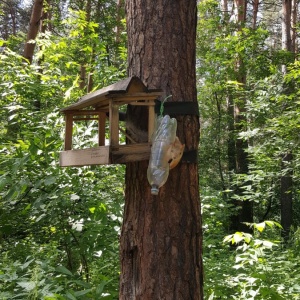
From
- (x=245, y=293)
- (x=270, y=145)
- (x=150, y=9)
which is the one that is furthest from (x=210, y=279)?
(x=270, y=145)

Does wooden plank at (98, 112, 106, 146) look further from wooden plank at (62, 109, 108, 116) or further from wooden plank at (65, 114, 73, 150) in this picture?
wooden plank at (65, 114, 73, 150)

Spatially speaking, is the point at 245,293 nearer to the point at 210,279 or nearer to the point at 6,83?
the point at 210,279

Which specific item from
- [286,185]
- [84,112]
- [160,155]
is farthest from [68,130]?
[286,185]

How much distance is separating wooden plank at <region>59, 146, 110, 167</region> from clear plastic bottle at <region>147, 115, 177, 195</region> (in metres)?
0.20

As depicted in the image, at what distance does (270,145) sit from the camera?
6402 millimetres

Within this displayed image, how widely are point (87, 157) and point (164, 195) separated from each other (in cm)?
42

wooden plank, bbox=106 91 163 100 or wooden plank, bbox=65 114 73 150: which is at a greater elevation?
wooden plank, bbox=106 91 163 100

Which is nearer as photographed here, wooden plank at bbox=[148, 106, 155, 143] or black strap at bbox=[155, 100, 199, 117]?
wooden plank at bbox=[148, 106, 155, 143]

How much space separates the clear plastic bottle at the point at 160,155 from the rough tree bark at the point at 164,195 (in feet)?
0.61

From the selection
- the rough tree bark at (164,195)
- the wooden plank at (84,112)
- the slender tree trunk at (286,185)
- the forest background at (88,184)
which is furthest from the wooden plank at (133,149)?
the slender tree trunk at (286,185)

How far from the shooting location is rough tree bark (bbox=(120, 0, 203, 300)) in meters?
1.78

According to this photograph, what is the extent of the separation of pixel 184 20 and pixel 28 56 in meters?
5.47

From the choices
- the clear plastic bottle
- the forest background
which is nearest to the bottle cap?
the clear plastic bottle

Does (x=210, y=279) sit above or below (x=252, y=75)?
below
